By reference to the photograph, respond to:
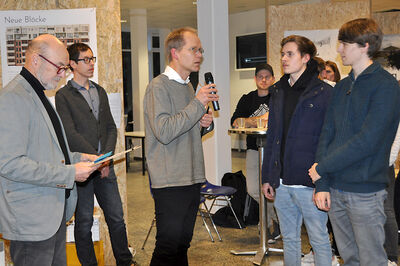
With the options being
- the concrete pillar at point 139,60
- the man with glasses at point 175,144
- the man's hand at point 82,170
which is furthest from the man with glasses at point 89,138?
the concrete pillar at point 139,60

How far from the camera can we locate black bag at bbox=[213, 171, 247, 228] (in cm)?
502

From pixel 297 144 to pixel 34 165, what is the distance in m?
1.50

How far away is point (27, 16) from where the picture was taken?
368cm

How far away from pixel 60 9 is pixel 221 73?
229 centimetres

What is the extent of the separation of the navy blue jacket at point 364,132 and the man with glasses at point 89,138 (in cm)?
178

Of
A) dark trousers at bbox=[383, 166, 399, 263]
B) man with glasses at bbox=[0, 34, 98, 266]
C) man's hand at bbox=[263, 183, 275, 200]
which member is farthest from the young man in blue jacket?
man with glasses at bbox=[0, 34, 98, 266]

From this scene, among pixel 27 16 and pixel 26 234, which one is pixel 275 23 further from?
pixel 26 234

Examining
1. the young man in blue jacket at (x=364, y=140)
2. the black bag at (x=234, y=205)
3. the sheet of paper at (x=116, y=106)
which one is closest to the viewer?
the young man in blue jacket at (x=364, y=140)

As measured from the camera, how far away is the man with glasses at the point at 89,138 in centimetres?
321

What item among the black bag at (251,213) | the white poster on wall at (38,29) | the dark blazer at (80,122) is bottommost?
the black bag at (251,213)

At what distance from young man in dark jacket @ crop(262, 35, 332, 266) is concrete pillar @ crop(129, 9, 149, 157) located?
8236mm

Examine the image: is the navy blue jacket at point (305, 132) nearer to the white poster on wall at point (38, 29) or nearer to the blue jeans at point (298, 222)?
the blue jeans at point (298, 222)

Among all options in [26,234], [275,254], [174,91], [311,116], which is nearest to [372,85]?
[311,116]

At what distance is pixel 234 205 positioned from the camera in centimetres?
507
